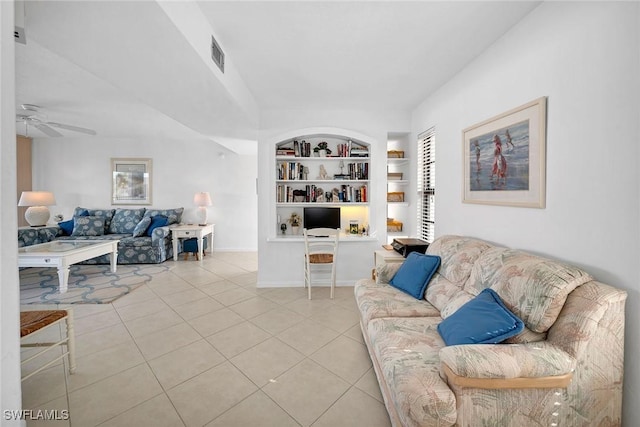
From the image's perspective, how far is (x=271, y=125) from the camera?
3.79m

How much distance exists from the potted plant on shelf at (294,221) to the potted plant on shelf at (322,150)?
100cm

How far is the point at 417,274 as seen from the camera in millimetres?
2314

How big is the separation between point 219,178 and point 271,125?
3.03m

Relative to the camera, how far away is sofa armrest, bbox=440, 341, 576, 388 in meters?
1.13

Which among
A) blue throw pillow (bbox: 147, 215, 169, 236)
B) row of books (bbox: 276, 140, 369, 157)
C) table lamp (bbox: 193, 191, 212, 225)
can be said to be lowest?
blue throw pillow (bbox: 147, 215, 169, 236)

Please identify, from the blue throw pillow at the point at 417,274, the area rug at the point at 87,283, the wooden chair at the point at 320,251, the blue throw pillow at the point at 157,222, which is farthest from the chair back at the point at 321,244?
the blue throw pillow at the point at 157,222

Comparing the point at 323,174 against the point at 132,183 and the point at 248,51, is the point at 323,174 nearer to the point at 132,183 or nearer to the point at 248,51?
the point at 248,51

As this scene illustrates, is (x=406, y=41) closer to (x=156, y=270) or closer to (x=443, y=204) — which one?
(x=443, y=204)

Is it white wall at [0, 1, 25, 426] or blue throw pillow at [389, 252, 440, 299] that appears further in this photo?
blue throw pillow at [389, 252, 440, 299]

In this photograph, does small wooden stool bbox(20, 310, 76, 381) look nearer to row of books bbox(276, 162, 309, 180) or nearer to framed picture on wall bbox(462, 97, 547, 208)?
row of books bbox(276, 162, 309, 180)

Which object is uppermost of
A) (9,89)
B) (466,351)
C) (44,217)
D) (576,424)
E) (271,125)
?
(271,125)

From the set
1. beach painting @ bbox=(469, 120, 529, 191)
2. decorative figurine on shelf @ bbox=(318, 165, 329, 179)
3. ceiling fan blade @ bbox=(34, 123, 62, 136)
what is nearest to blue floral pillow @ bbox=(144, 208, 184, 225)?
ceiling fan blade @ bbox=(34, 123, 62, 136)

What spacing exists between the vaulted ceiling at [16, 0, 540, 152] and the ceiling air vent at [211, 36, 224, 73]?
0.21 ft

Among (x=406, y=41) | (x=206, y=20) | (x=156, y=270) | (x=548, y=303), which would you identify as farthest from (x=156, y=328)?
(x=406, y=41)
